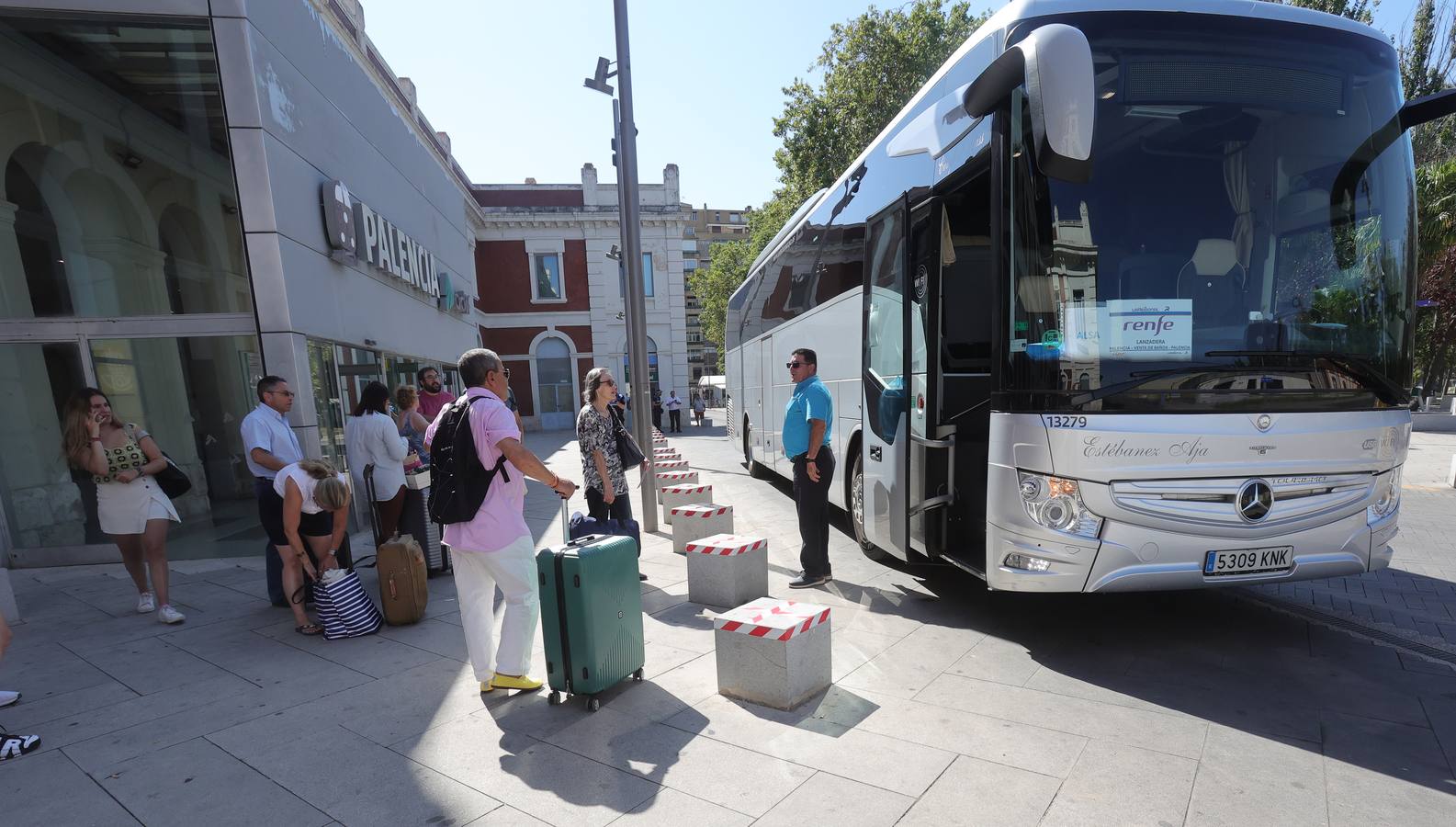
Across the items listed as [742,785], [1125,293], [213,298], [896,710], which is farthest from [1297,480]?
[213,298]

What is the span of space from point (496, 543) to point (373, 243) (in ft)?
27.7

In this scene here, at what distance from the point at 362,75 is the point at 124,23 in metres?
3.91

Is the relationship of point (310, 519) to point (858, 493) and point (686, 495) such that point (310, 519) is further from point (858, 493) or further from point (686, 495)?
point (858, 493)

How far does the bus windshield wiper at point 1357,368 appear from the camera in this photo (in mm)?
3771

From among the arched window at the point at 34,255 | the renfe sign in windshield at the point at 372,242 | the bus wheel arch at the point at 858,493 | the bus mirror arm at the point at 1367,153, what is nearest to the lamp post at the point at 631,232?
the bus wheel arch at the point at 858,493

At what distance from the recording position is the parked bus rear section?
147 inches

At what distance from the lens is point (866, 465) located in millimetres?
6242

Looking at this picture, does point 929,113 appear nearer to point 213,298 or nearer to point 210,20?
point 210,20

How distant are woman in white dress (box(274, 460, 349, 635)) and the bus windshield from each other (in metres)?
4.93

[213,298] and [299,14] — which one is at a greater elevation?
[299,14]

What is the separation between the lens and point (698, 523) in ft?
22.8

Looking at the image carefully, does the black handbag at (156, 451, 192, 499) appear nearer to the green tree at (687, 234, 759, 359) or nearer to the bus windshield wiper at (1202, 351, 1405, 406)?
the bus windshield wiper at (1202, 351, 1405, 406)

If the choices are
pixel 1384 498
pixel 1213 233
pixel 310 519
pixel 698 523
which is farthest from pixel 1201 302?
pixel 310 519

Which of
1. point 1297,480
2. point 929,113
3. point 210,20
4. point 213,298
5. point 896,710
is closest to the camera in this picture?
point 896,710
